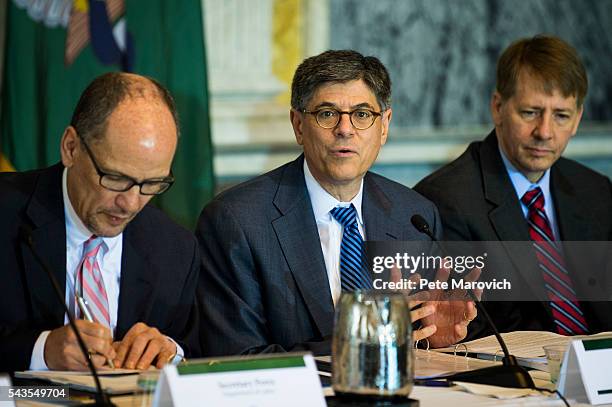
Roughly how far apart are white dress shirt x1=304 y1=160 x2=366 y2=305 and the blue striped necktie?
0.02m

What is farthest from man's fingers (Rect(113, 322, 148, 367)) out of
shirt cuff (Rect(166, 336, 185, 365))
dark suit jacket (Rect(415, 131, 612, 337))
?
dark suit jacket (Rect(415, 131, 612, 337))

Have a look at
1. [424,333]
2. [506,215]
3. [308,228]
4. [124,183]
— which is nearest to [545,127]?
→ [506,215]

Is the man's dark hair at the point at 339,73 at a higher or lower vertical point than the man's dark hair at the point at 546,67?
lower

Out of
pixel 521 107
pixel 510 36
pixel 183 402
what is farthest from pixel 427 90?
pixel 183 402

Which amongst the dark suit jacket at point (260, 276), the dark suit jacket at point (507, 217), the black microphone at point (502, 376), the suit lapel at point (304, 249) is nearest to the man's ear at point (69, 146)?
the dark suit jacket at point (260, 276)

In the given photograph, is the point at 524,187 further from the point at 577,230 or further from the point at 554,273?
the point at 554,273

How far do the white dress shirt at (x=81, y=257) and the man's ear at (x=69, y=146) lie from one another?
2.2 inches

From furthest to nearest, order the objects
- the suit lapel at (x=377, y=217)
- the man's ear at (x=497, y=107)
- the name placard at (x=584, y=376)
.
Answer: the man's ear at (x=497, y=107) → the suit lapel at (x=377, y=217) → the name placard at (x=584, y=376)

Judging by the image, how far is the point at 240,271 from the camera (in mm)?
2926

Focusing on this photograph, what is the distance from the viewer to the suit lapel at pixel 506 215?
360cm

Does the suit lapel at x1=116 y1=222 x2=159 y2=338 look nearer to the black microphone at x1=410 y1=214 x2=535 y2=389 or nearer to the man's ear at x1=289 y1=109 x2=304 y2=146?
the man's ear at x1=289 y1=109 x2=304 y2=146

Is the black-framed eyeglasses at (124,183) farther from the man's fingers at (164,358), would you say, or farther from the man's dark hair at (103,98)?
the man's fingers at (164,358)

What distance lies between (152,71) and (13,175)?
4.86 ft

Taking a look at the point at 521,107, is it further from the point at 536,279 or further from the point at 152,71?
the point at 152,71
